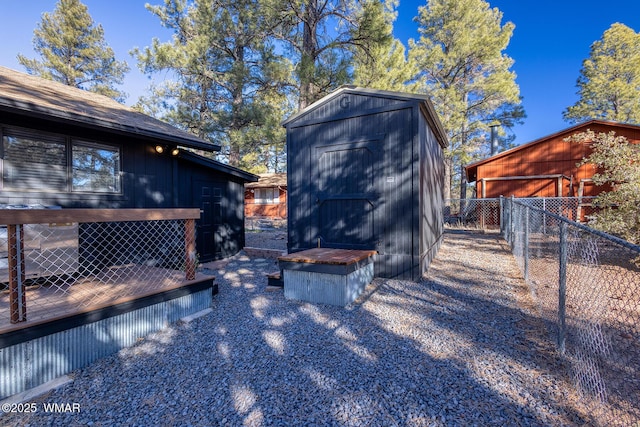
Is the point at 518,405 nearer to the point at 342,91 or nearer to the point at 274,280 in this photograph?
the point at 274,280

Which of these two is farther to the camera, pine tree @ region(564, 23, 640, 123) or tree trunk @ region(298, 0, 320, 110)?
pine tree @ region(564, 23, 640, 123)

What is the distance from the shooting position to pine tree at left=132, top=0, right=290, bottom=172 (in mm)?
11445

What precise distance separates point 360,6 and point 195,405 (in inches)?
485

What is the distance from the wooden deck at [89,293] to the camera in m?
2.46

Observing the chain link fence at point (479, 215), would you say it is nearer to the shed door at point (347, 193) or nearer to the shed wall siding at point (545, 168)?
the shed wall siding at point (545, 168)

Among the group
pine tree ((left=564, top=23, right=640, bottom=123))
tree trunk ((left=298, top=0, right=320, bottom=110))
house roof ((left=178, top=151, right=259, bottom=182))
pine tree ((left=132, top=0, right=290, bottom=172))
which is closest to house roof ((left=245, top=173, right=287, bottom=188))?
pine tree ((left=132, top=0, right=290, bottom=172))

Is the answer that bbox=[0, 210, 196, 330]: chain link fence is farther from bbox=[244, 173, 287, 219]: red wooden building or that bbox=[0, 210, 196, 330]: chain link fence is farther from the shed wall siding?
bbox=[244, 173, 287, 219]: red wooden building

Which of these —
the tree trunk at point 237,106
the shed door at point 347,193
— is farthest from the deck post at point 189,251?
the tree trunk at point 237,106

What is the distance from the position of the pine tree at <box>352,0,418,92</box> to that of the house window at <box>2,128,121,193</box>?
29.3ft

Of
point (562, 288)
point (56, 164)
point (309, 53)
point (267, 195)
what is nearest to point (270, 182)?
point (267, 195)

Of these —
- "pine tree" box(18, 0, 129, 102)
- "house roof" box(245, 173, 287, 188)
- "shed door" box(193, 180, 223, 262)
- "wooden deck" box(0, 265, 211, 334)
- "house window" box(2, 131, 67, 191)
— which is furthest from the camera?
"house roof" box(245, 173, 287, 188)

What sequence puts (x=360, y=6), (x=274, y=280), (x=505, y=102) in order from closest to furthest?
(x=274, y=280)
(x=360, y=6)
(x=505, y=102)

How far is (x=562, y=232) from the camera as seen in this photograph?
2.54 meters

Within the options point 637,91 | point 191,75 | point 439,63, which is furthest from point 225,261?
point 637,91
